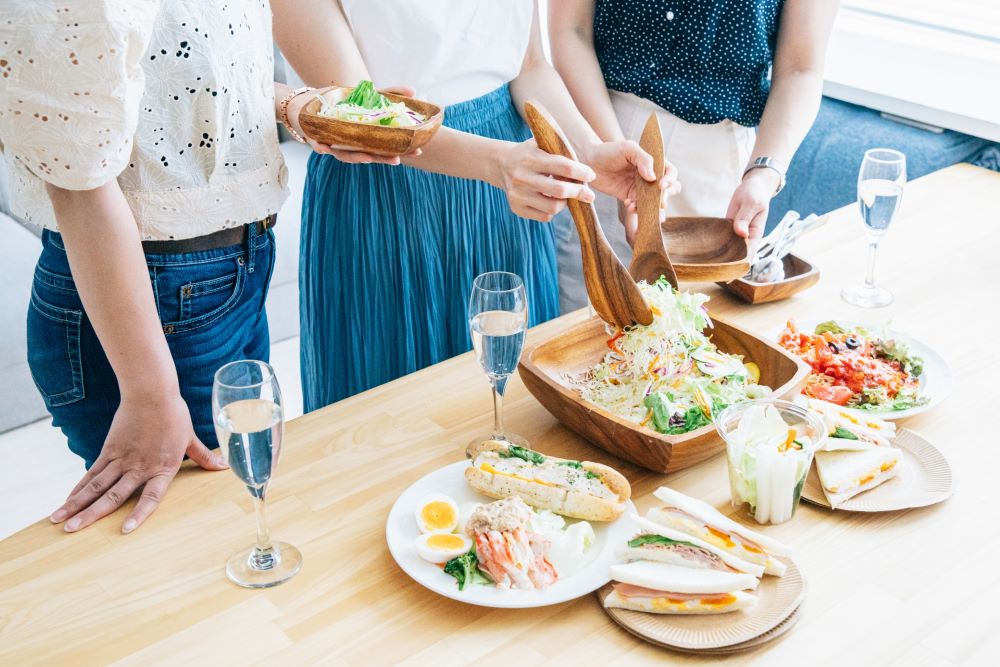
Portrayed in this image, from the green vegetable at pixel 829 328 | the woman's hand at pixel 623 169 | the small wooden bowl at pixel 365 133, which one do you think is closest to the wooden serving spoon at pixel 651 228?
the woman's hand at pixel 623 169

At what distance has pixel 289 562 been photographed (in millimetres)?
1133

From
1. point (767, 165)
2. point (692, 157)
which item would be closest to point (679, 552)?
point (767, 165)

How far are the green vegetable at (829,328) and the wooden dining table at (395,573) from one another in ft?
0.62

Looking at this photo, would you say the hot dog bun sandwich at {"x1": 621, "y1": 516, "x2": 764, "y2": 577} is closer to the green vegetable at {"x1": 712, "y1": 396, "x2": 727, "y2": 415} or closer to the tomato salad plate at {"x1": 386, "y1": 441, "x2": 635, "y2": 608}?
the tomato salad plate at {"x1": 386, "y1": 441, "x2": 635, "y2": 608}

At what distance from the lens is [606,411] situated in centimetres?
129

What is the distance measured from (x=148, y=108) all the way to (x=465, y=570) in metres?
0.78

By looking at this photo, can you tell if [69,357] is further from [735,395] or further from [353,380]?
[735,395]

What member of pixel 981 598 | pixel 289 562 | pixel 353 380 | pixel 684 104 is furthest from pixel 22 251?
pixel 981 598

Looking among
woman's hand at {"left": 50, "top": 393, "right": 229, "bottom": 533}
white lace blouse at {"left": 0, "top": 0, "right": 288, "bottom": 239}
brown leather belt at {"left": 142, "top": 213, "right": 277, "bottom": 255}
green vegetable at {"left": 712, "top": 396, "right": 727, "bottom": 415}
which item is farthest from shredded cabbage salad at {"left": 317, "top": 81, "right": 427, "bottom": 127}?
green vegetable at {"left": 712, "top": 396, "right": 727, "bottom": 415}

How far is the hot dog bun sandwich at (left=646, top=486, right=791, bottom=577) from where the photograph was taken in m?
1.09

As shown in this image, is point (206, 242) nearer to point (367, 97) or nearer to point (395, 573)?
point (367, 97)

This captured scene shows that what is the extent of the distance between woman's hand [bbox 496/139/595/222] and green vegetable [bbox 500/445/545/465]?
41 cm

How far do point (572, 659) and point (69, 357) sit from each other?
37.6 inches

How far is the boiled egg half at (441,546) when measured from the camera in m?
1.09
